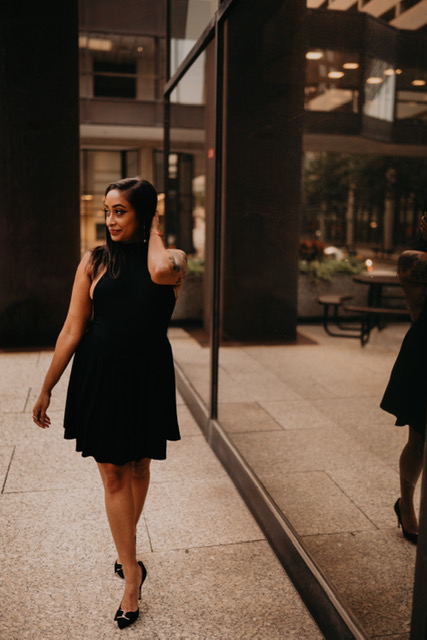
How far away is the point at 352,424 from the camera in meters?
3.38

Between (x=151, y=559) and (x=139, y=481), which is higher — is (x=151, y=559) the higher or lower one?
the lower one

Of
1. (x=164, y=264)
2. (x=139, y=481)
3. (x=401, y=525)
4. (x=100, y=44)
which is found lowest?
(x=401, y=525)

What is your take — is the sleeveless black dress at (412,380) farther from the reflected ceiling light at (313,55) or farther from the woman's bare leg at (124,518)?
the reflected ceiling light at (313,55)

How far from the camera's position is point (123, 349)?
2428 millimetres

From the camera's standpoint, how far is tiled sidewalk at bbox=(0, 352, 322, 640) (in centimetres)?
254

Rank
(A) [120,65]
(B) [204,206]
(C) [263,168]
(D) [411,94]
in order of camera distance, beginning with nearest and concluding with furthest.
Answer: (D) [411,94] → (C) [263,168] → (B) [204,206] → (A) [120,65]

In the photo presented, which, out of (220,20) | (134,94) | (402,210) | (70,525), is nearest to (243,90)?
(220,20)

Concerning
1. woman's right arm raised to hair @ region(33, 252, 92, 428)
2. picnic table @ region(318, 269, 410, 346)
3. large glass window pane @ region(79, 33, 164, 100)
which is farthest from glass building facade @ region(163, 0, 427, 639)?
large glass window pane @ region(79, 33, 164, 100)

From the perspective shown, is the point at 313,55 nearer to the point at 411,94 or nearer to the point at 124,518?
the point at 411,94

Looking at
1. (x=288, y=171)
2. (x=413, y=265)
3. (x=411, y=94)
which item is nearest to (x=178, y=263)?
(x=413, y=265)

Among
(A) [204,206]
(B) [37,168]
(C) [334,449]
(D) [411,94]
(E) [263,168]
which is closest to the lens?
(D) [411,94]

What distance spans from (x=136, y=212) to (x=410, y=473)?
1.50 meters

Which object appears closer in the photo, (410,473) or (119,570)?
(410,473)

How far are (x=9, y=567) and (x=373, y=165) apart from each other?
2.38 meters
